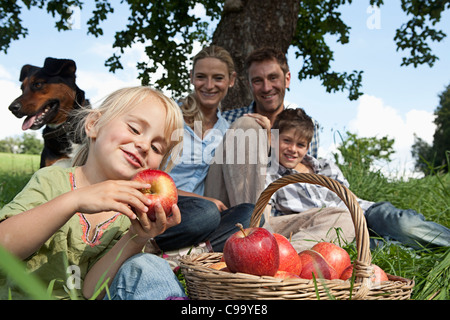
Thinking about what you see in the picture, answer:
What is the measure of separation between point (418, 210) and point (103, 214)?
12.0 feet

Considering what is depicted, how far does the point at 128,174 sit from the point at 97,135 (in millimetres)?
285

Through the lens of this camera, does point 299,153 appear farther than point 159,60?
No

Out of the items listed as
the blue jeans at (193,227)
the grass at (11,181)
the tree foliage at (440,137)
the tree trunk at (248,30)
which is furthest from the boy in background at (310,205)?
the tree foliage at (440,137)

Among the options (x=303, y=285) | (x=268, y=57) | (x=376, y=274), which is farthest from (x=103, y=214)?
(x=268, y=57)

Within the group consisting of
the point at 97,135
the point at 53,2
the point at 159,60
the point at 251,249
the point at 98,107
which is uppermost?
the point at 53,2

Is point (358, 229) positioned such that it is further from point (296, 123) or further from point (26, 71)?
point (26, 71)

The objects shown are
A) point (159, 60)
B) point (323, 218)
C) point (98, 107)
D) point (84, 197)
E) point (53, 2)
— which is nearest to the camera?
point (84, 197)

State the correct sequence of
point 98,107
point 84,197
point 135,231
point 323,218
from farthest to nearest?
point 323,218, point 98,107, point 135,231, point 84,197

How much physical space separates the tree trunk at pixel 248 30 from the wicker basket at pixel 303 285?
452 cm

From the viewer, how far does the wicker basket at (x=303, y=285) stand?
1488 millimetres

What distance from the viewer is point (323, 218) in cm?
319

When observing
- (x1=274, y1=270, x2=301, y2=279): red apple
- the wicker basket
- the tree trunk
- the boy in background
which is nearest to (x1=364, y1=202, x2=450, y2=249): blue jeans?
the boy in background
